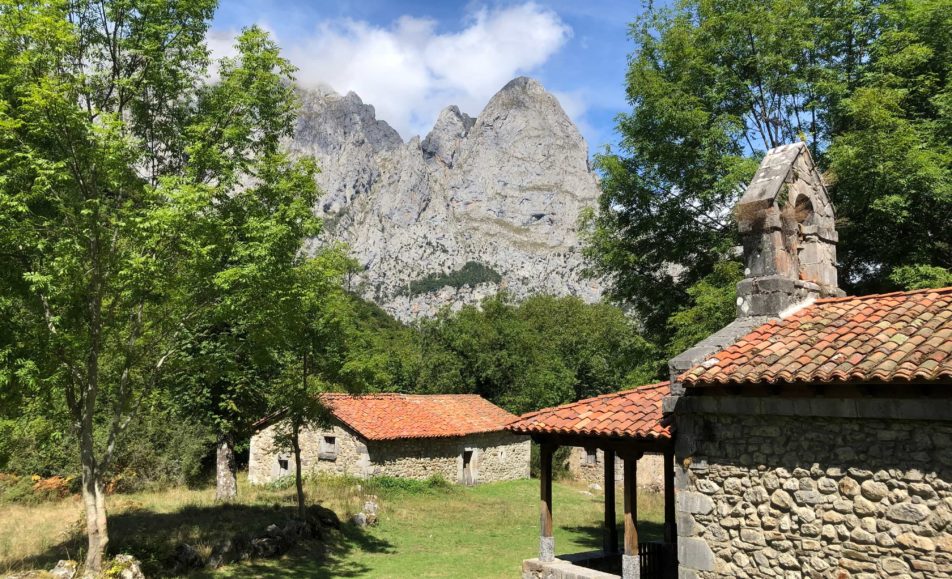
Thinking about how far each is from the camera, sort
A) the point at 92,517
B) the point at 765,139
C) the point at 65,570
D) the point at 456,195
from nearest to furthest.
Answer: the point at 65,570
the point at 92,517
the point at 765,139
the point at 456,195

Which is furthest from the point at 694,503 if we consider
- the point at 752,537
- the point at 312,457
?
the point at 312,457

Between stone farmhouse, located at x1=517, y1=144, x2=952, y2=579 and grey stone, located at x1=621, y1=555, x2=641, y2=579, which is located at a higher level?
stone farmhouse, located at x1=517, y1=144, x2=952, y2=579

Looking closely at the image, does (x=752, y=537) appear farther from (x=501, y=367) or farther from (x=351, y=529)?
(x=501, y=367)

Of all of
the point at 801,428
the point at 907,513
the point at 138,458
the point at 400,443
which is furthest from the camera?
the point at 400,443

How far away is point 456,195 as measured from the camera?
17512 cm

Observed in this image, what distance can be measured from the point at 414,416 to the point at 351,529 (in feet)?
30.9

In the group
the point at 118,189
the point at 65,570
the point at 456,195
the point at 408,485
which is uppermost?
the point at 456,195

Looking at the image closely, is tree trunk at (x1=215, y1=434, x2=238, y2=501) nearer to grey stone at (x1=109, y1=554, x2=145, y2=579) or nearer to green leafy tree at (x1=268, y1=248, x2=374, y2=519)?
green leafy tree at (x1=268, y1=248, x2=374, y2=519)

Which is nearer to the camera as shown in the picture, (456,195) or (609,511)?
(609,511)

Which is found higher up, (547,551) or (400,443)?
(547,551)

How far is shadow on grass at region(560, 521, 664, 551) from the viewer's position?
16188 mm

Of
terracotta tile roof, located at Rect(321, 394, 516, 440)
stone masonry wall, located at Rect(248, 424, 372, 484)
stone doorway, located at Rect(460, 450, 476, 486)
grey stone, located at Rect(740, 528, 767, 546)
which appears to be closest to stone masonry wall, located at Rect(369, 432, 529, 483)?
stone doorway, located at Rect(460, 450, 476, 486)

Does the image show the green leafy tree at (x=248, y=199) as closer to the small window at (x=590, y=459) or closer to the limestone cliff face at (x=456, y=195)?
the small window at (x=590, y=459)

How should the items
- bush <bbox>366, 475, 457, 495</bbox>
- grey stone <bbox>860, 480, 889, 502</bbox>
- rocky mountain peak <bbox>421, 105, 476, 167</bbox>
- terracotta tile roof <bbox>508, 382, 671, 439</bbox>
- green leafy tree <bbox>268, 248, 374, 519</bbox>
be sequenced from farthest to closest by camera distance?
1. rocky mountain peak <bbox>421, 105, 476, 167</bbox>
2. bush <bbox>366, 475, 457, 495</bbox>
3. green leafy tree <bbox>268, 248, 374, 519</bbox>
4. terracotta tile roof <bbox>508, 382, 671, 439</bbox>
5. grey stone <bbox>860, 480, 889, 502</bbox>
